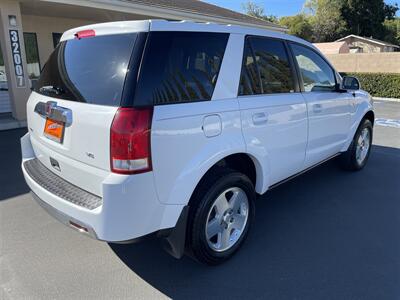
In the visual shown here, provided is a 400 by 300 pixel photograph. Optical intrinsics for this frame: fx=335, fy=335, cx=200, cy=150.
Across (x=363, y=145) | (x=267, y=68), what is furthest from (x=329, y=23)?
(x=267, y=68)

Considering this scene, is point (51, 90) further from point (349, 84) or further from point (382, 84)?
point (382, 84)

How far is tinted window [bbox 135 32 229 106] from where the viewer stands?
7.22ft

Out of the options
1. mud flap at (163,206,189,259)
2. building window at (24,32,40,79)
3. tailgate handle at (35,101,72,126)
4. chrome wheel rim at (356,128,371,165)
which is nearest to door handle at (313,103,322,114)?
chrome wheel rim at (356,128,371,165)

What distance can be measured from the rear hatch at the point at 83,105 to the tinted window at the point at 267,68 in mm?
1121

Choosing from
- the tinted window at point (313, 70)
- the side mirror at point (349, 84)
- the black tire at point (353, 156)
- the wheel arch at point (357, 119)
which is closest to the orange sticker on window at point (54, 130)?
the tinted window at point (313, 70)

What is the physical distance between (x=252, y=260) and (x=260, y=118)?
1.25m

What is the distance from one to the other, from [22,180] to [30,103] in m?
2.17

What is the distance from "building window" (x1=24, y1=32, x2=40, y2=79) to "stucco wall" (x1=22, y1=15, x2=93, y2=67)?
0.40 ft

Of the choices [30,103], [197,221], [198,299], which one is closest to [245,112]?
[197,221]

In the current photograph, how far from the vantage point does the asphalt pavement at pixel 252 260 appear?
2.58 metres

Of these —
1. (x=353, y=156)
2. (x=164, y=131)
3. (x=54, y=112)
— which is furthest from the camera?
(x=353, y=156)

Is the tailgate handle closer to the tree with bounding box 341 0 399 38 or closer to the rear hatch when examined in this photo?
the rear hatch

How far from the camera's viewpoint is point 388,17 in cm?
4816

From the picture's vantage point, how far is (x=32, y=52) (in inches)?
443
